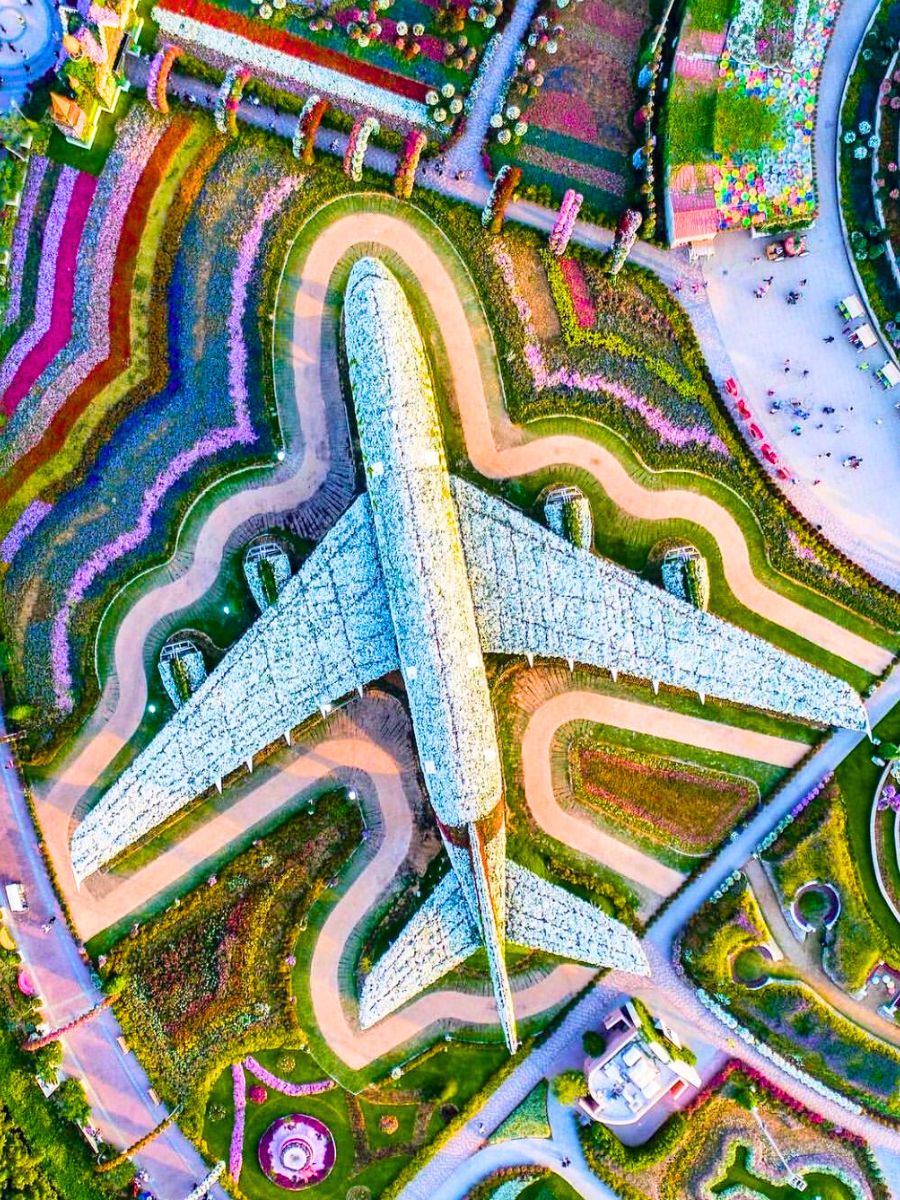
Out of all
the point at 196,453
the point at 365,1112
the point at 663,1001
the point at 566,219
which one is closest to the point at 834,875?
the point at 663,1001

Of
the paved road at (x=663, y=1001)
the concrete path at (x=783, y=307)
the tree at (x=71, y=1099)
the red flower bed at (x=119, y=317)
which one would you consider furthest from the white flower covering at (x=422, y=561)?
the tree at (x=71, y=1099)

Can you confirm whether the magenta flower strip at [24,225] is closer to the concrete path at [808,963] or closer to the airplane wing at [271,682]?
the airplane wing at [271,682]

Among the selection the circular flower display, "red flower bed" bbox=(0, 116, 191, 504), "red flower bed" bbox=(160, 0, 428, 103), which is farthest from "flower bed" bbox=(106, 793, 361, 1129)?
"red flower bed" bbox=(160, 0, 428, 103)

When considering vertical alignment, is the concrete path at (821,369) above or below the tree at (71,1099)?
above

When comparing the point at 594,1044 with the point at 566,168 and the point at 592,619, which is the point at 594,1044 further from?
the point at 566,168

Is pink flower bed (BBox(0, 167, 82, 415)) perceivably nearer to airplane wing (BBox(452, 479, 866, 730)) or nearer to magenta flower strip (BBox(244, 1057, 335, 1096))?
airplane wing (BBox(452, 479, 866, 730))
